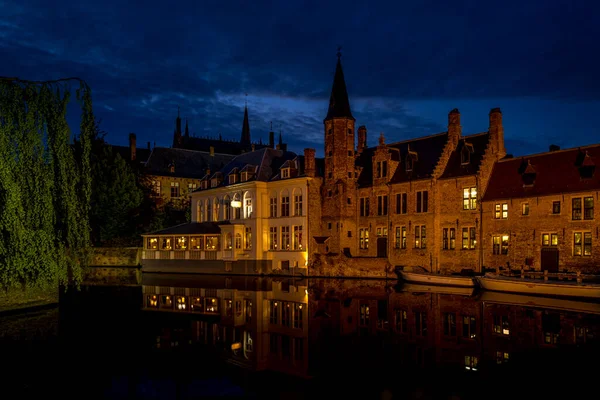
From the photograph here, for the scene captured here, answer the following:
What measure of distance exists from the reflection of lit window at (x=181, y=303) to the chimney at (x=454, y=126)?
2290cm

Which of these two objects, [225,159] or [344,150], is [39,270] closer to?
[344,150]

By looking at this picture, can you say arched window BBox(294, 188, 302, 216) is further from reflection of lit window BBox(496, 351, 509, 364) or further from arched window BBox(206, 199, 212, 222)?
reflection of lit window BBox(496, 351, 509, 364)

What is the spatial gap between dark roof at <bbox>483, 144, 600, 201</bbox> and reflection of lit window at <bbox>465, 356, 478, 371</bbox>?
2132cm

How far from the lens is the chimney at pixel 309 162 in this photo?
43.9 meters

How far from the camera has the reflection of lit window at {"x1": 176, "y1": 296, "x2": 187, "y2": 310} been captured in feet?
81.0

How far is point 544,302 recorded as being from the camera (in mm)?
25688

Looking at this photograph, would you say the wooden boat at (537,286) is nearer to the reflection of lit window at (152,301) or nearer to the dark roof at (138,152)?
the reflection of lit window at (152,301)

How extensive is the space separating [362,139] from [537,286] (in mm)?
24197

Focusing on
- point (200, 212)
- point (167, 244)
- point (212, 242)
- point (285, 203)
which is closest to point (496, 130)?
point (285, 203)

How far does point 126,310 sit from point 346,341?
11.3m

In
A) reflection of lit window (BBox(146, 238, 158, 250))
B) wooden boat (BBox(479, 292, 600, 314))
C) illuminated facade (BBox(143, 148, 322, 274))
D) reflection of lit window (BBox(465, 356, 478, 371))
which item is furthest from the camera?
reflection of lit window (BBox(146, 238, 158, 250))

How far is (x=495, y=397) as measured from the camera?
421 inches

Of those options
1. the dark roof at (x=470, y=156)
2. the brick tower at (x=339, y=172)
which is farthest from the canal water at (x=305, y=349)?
the brick tower at (x=339, y=172)

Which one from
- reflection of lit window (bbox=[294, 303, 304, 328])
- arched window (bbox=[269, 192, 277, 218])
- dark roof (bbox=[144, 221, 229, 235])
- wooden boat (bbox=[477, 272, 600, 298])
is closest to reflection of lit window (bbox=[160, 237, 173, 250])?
dark roof (bbox=[144, 221, 229, 235])
